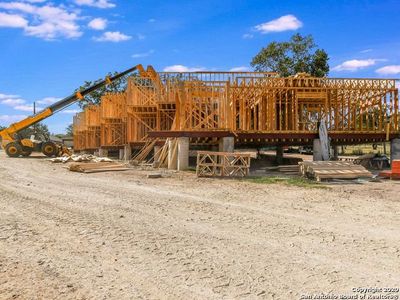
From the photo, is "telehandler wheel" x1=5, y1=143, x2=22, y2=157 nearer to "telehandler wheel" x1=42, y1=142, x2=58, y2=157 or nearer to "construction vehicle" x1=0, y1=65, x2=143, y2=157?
"construction vehicle" x1=0, y1=65, x2=143, y2=157

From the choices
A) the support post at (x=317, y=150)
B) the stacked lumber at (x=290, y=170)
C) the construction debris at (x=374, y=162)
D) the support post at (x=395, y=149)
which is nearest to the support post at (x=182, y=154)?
the stacked lumber at (x=290, y=170)

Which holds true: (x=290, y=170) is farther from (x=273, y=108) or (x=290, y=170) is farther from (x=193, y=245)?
(x=193, y=245)

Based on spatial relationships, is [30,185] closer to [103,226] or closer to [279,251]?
[103,226]

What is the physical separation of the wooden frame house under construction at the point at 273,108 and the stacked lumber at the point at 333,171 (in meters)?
3.72

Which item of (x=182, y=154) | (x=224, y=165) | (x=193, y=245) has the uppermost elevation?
(x=182, y=154)

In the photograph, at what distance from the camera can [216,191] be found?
1134cm

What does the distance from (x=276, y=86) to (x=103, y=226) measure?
1461cm

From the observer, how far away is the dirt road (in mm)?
4305

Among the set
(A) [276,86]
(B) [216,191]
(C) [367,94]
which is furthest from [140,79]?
(B) [216,191]

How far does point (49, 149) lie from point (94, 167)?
39.6 ft

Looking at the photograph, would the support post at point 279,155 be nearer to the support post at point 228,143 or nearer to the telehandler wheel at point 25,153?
the support post at point 228,143

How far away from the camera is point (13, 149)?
27.3 metres

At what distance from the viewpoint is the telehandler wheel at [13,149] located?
27.3 metres

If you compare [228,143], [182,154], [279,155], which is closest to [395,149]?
[279,155]
